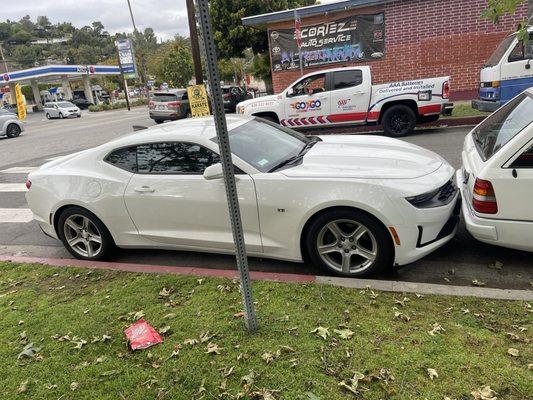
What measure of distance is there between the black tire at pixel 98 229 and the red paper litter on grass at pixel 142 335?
1666 mm

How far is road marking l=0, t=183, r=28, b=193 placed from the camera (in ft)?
30.2

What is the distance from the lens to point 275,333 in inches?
120

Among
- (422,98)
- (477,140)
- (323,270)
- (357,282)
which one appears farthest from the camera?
(422,98)

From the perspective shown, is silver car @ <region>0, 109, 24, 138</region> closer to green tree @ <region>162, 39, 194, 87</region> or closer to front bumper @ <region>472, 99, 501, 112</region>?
front bumper @ <region>472, 99, 501, 112</region>

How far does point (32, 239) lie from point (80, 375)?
3.99 metres

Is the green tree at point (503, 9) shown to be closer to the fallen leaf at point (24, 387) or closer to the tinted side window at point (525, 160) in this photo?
the tinted side window at point (525, 160)

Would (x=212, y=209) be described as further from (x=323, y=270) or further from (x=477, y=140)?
(x=477, y=140)

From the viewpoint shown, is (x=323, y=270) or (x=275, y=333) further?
(x=323, y=270)

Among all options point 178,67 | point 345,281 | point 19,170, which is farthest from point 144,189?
point 178,67

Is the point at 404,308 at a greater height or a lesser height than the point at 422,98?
lesser

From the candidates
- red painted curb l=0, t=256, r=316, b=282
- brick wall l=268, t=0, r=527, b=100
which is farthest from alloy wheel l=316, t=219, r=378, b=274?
brick wall l=268, t=0, r=527, b=100

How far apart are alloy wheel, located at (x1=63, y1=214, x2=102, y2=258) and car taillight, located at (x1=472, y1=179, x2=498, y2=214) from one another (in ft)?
12.5

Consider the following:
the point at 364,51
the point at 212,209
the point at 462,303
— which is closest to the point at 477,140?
the point at 462,303

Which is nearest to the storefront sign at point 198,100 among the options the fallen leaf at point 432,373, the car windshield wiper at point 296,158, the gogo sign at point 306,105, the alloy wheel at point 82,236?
the gogo sign at point 306,105
